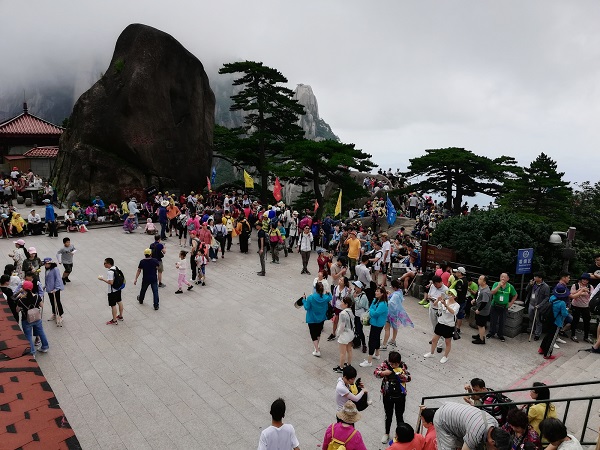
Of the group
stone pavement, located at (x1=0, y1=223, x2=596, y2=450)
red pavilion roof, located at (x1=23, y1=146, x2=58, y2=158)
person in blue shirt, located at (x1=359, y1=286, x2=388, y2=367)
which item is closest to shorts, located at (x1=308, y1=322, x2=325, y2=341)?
stone pavement, located at (x1=0, y1=223, x2=596, y2=450)

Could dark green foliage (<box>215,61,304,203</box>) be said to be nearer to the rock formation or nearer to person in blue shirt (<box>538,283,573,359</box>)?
person in blue shirt (<box>538,283,573,359</box>)

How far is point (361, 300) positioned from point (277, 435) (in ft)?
14.6

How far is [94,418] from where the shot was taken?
6.98 metres

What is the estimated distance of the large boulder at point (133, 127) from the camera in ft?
81.5

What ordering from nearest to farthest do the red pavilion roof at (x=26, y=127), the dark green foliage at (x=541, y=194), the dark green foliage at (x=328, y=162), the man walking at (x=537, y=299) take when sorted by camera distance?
1. the man walking at (x=537, y=299)
2. the dark green foliage at (x=328, y=162)
3. the dark green foliage at (x=541, y=194)
4. the red pavilion roof at (x=26, y=127)

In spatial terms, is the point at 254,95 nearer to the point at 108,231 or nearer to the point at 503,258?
the point at 108,231

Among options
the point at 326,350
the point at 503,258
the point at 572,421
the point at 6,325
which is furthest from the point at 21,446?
the point at 503,258

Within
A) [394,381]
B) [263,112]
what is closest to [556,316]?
[394,381]

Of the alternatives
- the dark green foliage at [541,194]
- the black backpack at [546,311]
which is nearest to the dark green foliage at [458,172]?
the dark green foliage at [541,194]

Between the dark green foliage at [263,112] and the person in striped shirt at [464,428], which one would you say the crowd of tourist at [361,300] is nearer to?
the person in striped shirt at [464,428]

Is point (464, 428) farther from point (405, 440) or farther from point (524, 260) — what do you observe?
point (524, 260)

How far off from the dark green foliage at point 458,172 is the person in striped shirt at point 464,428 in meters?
28.0

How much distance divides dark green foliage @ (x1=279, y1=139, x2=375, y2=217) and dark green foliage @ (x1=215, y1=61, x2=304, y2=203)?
3.65m

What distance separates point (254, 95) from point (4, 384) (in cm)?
2441
